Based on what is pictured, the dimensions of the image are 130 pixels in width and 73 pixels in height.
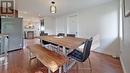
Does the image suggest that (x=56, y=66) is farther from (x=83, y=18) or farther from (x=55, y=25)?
(x=55, y=25)

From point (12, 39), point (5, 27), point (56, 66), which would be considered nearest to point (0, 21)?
point (5, 27)

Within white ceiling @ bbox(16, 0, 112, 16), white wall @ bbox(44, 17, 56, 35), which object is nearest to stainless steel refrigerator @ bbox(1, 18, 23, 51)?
white ceiling @ bbox(16, 0, 112, 16)

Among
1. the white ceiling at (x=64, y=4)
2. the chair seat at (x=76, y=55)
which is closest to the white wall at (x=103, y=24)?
the white ceiling at (x=64, y=4)

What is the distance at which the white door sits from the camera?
289 inches

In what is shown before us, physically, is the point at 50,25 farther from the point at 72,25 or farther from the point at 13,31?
the point at 13,31

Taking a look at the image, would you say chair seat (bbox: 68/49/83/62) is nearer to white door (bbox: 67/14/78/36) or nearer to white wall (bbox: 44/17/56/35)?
white door (bbox: 67/14/78/36)

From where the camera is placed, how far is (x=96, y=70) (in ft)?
11.4

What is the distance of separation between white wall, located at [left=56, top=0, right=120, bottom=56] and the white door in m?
0.49

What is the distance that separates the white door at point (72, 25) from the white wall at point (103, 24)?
0.49 m

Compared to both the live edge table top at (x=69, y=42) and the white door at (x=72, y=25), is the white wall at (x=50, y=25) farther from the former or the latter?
the live edge table top at (x=69, y=42)

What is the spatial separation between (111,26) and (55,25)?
5.71 meters

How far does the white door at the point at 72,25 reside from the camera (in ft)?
24.1

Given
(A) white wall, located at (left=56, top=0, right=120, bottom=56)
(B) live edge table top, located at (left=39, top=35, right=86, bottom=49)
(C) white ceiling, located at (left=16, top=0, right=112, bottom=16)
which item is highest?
(C) white ceiling, located at (left=16, top=0, right=112, bottom=16)

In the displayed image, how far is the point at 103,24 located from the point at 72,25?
255cm
